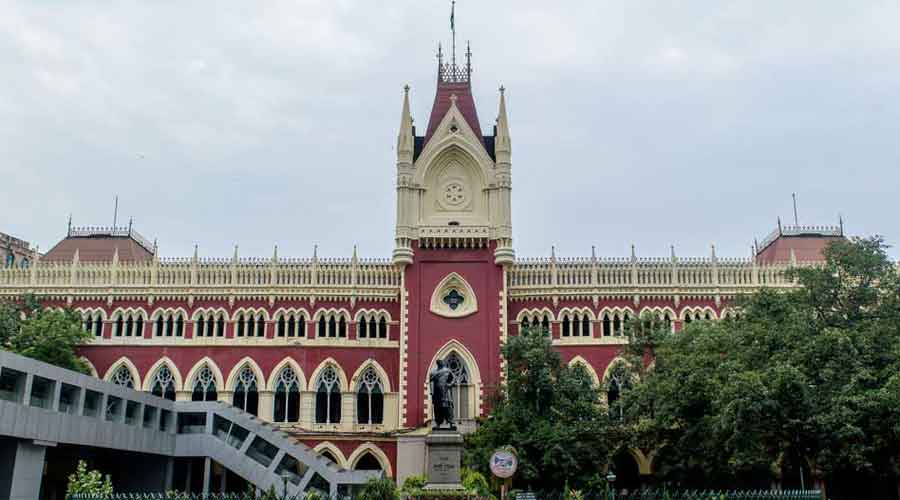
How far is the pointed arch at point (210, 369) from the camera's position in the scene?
153 ft

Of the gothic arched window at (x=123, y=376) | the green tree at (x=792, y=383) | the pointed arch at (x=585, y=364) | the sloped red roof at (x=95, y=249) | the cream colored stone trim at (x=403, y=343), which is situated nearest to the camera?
the green tree at (x=792, y=383)

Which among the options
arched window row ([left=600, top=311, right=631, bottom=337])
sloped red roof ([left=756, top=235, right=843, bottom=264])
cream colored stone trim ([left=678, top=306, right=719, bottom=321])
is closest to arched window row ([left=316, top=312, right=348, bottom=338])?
arched window row ([left=600, top=311, right=631, bottom=337])

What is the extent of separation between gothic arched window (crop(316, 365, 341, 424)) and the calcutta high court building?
0.25ft

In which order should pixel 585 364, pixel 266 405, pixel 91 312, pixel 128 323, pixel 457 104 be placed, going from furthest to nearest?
pixel 457 104, pixel 91 312, pixel 128 323, pixel 585 364, pixel 266 405

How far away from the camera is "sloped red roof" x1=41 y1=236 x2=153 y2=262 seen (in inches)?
2035

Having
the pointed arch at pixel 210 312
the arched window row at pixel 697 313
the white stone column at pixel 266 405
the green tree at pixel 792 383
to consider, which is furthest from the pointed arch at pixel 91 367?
the arched window row at pixel 697 313

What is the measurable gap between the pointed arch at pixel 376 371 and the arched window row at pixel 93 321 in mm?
14041

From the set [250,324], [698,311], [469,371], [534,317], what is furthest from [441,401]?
[698,311]

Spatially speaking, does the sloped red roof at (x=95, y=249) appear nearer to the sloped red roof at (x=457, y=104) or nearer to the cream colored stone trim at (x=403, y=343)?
the cream colored stone trim at (x=403, y=343)

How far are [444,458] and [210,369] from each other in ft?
79.0

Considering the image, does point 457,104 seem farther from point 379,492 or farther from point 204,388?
point 379,492

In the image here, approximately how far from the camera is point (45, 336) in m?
43.3

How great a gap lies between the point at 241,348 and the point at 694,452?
2386 cm

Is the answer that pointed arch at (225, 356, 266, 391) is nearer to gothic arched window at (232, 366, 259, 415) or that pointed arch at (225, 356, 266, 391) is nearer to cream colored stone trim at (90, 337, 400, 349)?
gothic arched window at (232, 366, 259, 415)
